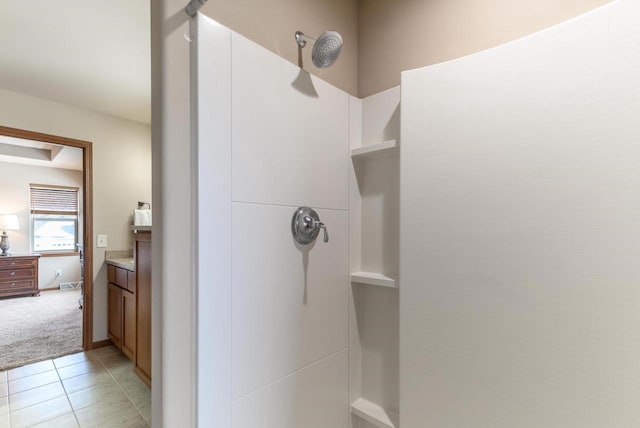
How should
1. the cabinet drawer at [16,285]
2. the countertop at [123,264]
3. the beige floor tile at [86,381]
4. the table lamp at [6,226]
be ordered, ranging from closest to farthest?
the beige floor tile at [86,381] → the countertop at [123,264] → the cabinet drawer at [16,285] → the table lamp at [6,226]

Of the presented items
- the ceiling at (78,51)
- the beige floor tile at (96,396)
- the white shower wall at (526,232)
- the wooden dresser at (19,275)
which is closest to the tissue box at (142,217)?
the ceiling at (78,51)

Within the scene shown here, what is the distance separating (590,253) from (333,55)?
0.93 meters

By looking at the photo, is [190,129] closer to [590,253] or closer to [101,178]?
[590,253]

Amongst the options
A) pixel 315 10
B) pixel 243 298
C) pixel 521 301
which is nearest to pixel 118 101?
pixel 315 10

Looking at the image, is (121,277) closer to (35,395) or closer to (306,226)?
(35,395)

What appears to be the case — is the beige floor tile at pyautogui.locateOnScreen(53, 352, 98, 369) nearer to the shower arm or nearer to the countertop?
the countertop

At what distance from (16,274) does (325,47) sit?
7129mm

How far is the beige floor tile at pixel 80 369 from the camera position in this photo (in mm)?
2480

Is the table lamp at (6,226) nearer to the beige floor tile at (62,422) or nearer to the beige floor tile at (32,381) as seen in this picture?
the beige floor tile at (32,381)

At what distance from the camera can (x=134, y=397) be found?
2.17m

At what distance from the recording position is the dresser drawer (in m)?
5.14

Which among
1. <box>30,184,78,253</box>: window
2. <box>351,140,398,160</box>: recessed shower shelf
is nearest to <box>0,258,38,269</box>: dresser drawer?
<box>30,184,78,253</box>: window

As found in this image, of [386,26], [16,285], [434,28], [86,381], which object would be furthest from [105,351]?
[16,285]

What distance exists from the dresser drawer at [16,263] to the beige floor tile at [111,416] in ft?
16.4
